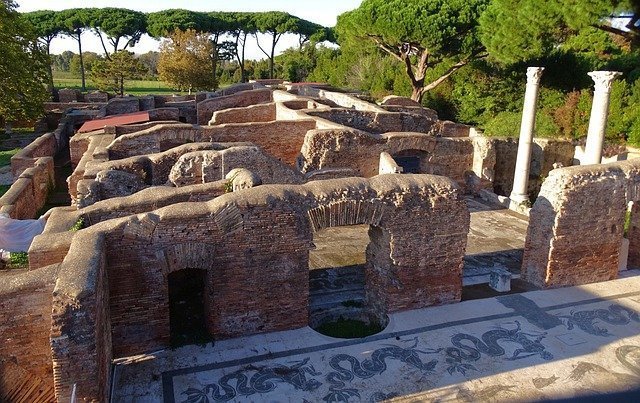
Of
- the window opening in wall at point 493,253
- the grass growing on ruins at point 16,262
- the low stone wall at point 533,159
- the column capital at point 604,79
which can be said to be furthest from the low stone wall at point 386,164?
the grass growing on ruins at point 16,262

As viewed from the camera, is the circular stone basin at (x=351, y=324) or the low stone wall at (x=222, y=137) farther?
the low stone wall at (x=222, y=137)

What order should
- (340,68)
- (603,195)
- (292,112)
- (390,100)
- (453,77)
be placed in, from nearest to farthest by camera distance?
(603,195), (292,112), (390,100), (453,77), (340,68)

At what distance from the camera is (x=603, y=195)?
387 inches

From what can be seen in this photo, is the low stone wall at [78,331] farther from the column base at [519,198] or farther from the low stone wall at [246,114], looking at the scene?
the low stone wall at [246,114]

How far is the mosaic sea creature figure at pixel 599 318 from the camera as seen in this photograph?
28.5ft

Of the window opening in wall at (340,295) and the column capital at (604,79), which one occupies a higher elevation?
the column capital at (604,79)

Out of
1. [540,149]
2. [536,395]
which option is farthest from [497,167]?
[536,395]

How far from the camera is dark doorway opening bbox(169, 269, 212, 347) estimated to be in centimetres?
854

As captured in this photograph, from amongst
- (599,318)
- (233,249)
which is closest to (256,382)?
(233,249)

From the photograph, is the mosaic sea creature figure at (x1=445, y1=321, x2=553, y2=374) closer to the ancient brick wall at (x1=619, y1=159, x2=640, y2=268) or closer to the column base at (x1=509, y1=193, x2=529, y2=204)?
the ancient brick wall at (x1=619, y1=159, x2=640, y2=268)

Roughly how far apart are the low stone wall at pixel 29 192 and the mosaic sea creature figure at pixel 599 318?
11774 millimetres

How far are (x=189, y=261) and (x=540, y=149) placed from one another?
15.3 m

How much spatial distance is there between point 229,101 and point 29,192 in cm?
1388

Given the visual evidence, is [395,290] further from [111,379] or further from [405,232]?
[111,379]
